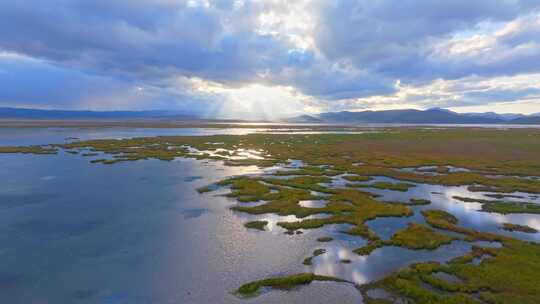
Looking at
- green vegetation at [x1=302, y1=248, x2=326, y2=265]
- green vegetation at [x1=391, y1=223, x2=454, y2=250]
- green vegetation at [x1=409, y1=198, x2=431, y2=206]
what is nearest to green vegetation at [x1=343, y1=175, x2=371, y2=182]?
green vegetation at [x1=409, y1=198, x2=431, y2=206]

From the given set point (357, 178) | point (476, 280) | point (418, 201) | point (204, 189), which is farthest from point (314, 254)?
point (357, 178)

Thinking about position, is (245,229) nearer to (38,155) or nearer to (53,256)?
(53,256)

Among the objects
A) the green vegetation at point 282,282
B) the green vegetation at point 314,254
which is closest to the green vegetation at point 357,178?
the green vegetation at point 314,254

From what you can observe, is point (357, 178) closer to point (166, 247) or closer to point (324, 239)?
point (324, 239)

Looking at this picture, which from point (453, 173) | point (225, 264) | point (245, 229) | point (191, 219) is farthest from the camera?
point (453, 173)

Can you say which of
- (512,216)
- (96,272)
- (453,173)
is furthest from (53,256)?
(453,173)

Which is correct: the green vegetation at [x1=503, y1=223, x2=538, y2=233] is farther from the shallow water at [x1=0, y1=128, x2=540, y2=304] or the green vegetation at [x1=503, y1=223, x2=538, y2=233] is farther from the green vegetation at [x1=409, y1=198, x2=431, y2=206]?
the green vegetation at [x1=409, y1=198, x2=431, y2=206]
